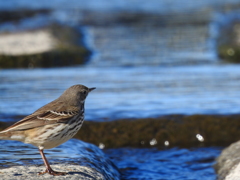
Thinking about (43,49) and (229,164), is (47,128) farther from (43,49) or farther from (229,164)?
(43,49)

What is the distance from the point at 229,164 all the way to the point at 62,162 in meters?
2.60

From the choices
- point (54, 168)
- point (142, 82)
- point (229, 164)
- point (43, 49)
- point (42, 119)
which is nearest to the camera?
point (42, 119)

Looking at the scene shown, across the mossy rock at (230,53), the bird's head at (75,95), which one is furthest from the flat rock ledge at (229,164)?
the mossy rock at (230,53)

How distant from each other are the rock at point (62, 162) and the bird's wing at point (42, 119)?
541 millimetres

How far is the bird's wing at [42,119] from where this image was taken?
6.05m

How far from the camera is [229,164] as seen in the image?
7.68 m

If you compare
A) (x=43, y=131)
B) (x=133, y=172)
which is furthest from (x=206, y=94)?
(x=43, y=131)

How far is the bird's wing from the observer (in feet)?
19.8

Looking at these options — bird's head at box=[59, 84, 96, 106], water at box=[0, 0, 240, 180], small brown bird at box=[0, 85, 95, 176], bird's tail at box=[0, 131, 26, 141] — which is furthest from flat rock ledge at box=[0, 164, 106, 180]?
bird's head at box=[59, 84, 96, 106]

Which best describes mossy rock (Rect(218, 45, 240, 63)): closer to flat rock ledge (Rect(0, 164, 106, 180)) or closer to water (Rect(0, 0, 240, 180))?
water (Rect(0, 0, 240, 180))

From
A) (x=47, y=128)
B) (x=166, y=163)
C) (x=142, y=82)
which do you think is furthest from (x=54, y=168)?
(x=142, y=82)

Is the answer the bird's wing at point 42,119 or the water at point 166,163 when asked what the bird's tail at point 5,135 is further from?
the water at point 166,163

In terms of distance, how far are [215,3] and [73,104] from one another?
27337 millimetres

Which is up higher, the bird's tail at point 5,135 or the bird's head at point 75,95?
the bird's head at point 75,95
